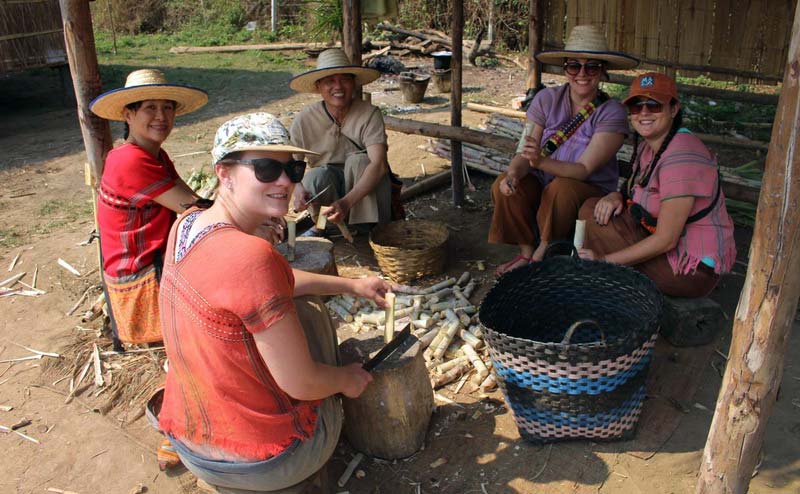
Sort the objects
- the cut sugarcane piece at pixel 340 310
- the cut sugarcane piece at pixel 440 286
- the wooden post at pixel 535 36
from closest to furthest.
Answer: the cut sugarcane piece at pixel 340 310 → the cut sugarcane piece at pixel 440 286 → the wooden post at pixel 535 36

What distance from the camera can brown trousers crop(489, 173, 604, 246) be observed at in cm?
404

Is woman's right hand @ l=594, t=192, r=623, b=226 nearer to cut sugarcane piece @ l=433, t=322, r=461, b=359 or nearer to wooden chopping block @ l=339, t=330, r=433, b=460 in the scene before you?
cut sugarcane piece @ l=433, t=322, r=461, b=359

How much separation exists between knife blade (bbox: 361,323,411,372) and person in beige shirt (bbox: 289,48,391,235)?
5.79 feet

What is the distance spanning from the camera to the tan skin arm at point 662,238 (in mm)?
3256

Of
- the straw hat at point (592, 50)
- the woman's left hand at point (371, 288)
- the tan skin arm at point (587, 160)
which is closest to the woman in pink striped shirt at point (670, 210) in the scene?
the tan skin arm at point (587, 160)

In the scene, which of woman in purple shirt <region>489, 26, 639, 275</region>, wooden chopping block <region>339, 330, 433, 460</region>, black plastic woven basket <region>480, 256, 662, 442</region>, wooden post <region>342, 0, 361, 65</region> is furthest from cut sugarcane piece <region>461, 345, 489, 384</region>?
wooden post <region>342, 0, 361, 65</region>

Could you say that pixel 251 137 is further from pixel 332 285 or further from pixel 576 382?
pixel 576 382

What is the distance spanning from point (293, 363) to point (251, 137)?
740mm

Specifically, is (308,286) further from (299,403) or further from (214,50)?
(214,50)

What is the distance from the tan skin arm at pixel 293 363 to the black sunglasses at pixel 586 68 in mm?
2663

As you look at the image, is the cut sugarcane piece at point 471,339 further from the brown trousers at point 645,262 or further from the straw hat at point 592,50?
the straw hat at point 592,50

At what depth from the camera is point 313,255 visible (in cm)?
420

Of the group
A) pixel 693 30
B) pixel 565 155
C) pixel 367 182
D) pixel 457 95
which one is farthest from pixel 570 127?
pixel 693 30

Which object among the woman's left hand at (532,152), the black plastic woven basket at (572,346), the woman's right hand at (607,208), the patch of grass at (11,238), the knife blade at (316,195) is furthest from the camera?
the patch of grass at (11,238)
